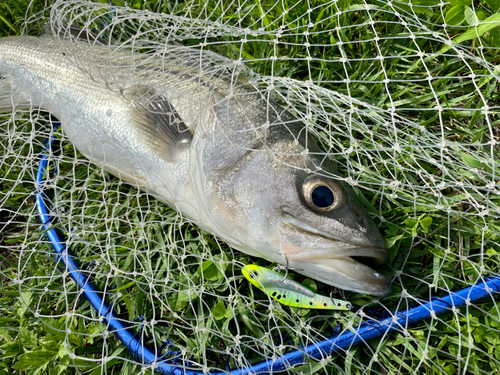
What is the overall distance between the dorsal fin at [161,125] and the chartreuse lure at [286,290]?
0.93m

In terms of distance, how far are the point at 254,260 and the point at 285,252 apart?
526 millimetres

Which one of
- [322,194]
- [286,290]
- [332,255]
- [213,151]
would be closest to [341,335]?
[286,290]

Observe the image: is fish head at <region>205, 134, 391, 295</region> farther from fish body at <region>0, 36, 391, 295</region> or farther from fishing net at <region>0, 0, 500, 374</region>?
fishing net at <region>0, 0, 500, 374</region>

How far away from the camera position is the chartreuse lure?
A: 87.8 inches

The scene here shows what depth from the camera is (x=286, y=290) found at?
88.4 inches

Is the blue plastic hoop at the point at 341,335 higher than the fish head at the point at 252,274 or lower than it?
lower

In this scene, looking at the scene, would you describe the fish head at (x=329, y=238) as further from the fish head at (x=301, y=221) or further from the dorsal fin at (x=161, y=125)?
the dorsal fin at (x=161, y=125)

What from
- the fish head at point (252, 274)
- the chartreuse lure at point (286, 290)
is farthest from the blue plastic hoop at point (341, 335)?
the fish head at point (252, 274)

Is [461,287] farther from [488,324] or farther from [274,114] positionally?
[274,114]

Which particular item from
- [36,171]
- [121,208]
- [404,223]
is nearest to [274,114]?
[404,223]

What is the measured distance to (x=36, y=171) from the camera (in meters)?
2.94

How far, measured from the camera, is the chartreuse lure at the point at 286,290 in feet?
7.32

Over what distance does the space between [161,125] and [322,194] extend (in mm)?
1106

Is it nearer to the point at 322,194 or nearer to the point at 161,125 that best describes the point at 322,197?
the point at 322,194
